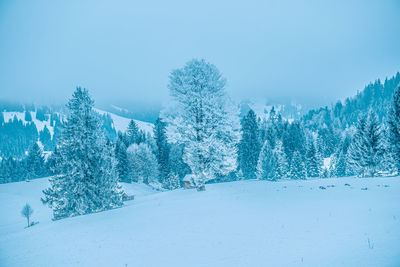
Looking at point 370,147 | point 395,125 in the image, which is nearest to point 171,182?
point 370,147

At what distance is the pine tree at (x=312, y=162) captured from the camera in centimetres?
6366

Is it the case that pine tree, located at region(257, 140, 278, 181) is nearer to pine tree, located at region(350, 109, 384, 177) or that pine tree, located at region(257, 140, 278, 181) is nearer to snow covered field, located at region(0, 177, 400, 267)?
pine tree, located at region(350, 109, 384, 177)

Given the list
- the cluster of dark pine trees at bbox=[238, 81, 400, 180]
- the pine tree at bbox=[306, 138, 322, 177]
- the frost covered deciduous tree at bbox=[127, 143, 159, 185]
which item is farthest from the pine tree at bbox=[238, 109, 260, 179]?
the pine tree at bbox=[306, 138, 322, 177]

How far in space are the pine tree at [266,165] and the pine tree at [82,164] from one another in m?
32.8

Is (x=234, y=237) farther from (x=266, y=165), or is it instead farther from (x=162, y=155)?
(x=162, y=155)

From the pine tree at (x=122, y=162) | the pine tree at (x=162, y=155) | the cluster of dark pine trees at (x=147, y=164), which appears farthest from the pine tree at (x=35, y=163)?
the pine tree at (x=162, y=155)

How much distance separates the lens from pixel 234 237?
8.13 m

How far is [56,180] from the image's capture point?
67.6 feet

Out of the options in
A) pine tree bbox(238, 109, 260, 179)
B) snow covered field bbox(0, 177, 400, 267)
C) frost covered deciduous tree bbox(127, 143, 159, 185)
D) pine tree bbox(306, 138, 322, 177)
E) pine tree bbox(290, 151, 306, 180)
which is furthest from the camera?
pine tree bbox(306, 138, 322, 177)

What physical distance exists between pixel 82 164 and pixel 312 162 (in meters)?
64.7

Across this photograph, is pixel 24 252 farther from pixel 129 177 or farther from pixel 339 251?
pixel 129 177

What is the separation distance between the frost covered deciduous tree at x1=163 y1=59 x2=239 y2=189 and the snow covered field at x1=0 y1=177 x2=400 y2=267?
5479mm

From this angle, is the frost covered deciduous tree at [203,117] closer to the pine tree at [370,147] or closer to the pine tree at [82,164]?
the pine tree at [82,164]

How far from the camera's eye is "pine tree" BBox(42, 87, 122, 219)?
61.3 feet
